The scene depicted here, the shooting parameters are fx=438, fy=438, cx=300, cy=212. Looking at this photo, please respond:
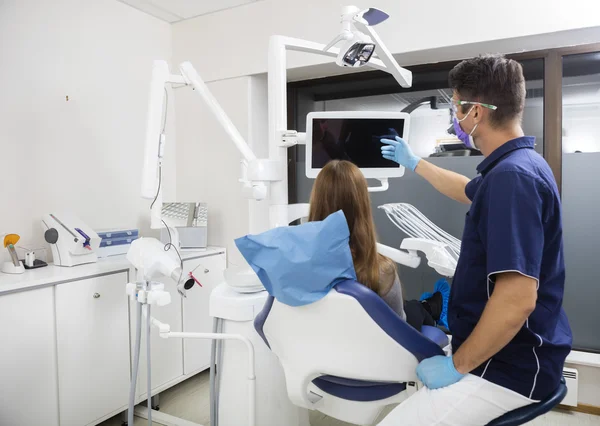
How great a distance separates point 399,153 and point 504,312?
3.38 feet

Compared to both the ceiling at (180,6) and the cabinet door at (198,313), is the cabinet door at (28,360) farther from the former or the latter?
the ceiling at (180,6)

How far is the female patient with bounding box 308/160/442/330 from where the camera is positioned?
1440 millimetres

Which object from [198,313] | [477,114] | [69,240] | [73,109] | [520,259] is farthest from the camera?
[198,313]

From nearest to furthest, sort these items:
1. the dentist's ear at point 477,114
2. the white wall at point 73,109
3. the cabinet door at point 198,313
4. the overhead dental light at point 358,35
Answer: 1. the dentist's ear at point 477,114
2. the overhead dental light at point 358,35
3. the white wall at point 73,109
4. the cabinet door at point 198,313

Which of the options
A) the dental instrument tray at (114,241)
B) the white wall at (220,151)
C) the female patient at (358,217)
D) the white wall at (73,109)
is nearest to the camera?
the female patient at (358,217)

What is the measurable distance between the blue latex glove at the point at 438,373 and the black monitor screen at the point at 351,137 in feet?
3.23

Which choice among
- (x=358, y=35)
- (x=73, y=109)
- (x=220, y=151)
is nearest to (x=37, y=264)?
(x=73, y=109)

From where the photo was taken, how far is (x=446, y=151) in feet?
9.02

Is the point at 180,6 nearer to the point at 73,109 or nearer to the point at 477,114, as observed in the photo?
the point at 73,109

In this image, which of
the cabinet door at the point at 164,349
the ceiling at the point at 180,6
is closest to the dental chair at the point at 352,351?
the cabinet door at the point at 164,349

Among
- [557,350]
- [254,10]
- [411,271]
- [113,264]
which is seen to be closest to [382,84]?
[254,10]

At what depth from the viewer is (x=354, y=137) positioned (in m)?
1.92

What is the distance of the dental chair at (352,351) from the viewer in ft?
3.77

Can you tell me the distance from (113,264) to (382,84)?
2.05 meters
